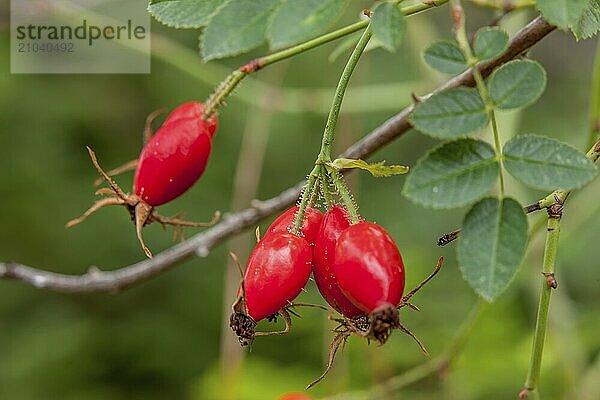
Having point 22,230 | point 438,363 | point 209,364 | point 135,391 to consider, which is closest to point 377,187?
point 209,364

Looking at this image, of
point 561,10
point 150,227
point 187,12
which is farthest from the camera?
point 150,227

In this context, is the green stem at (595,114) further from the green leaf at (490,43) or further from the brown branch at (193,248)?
the green leaf at (490,43)

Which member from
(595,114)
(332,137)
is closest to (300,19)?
(332,137)

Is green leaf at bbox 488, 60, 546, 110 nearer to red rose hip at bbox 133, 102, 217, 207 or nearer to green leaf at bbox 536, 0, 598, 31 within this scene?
green leaf at bbox 536, 0, 598, 31

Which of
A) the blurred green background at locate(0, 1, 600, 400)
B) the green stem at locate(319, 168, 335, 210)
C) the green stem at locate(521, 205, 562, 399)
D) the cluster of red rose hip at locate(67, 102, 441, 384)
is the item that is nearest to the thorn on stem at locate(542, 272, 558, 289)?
the green stem at locate(521, 205, 562, 399)

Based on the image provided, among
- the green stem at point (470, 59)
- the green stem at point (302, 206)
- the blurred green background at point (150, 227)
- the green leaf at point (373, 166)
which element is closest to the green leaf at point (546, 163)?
the green stem at point (470, 59)

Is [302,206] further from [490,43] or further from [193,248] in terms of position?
[193,248]

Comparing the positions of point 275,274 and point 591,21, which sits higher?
point 591,21

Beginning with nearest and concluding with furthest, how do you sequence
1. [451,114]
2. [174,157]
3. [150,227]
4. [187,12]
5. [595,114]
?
[451,114] < [187,12] < [174,157] < [595,114] < [150,227]
